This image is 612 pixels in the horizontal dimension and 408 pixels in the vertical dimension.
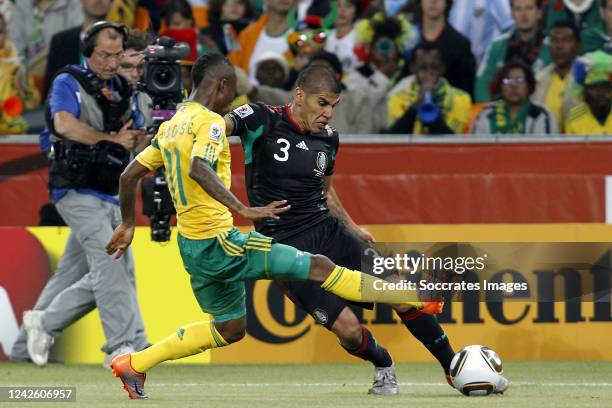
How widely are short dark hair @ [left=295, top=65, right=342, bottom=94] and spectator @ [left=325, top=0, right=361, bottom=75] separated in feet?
17.3

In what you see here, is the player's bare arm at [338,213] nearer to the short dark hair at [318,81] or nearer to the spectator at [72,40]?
the short dark hair at [318,81]

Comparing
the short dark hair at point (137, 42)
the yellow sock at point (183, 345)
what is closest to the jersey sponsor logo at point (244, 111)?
the yellow sock at point (183, 345)

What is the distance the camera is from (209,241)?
8312 mm

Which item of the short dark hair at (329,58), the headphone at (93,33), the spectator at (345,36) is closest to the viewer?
the headphone at (93,33)

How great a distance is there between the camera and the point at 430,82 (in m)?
13.8

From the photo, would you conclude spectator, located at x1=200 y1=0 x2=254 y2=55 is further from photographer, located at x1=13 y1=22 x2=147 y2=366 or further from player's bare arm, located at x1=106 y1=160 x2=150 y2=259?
player's bare arm, located at x1=106 y1=160 x2=150 y2=259

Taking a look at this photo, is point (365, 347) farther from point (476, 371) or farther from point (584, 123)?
point (584, 123)

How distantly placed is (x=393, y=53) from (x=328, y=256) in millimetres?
5519

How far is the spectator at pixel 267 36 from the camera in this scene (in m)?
14.5

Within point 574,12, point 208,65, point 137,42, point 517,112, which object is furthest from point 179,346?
point 574,12

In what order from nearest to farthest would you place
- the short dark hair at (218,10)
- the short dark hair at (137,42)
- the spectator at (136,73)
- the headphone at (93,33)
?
1. the headphone at (93,33)
2. the spectator at (136,73)
3. the short dark hair at (137,42)
4. the short dark hair at (218,10)

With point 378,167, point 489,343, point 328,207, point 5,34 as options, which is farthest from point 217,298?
point 5,34

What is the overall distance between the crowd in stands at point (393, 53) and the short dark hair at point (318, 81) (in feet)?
14.9

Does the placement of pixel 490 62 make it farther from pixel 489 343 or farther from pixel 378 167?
pixel 489 343
